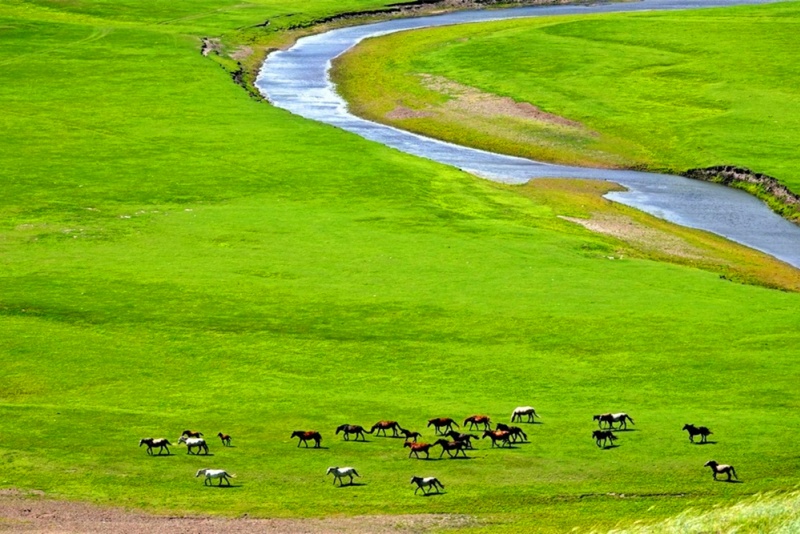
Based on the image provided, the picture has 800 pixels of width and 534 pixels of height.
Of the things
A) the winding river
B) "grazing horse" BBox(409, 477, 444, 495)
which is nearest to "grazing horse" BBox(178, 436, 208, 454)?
"grazing horse" BBox(409, 477, 444, 495)

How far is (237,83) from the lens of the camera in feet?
391

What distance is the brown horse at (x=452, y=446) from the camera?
4050cm

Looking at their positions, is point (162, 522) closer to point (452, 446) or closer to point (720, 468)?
point (452, 446)

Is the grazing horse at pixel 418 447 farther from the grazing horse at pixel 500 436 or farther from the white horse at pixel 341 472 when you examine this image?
the white horse at pixel 341 472

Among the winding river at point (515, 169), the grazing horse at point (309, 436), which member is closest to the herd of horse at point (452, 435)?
the grazing horse at point (309, 436)

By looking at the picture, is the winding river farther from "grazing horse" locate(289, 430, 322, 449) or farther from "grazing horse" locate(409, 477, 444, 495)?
"grazing horse" locate(409, 477, 444, 495)

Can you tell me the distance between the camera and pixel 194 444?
Answer: 4025 cm

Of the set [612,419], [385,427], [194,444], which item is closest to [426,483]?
[385,427]

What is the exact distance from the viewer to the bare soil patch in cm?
3475

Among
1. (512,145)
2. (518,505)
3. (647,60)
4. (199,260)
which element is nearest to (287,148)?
(512,145)

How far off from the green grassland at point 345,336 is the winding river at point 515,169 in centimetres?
630

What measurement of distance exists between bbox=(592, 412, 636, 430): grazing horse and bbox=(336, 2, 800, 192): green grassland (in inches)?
1932

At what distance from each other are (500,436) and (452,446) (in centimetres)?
178

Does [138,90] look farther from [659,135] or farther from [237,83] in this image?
[659,135]
